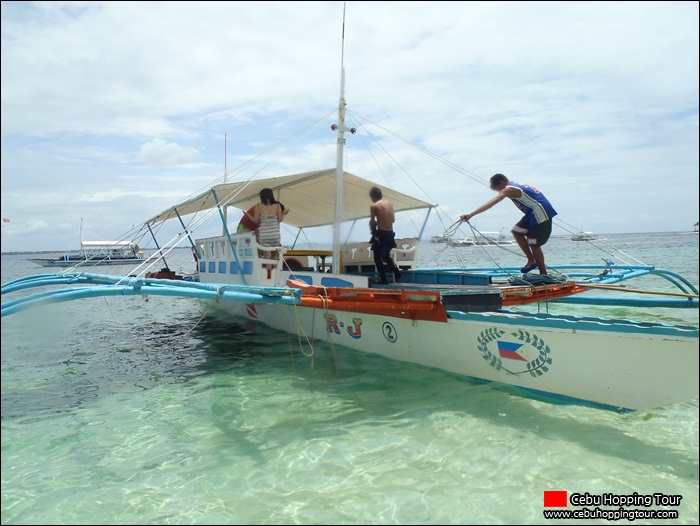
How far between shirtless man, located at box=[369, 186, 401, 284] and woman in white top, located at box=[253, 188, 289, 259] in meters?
1.88

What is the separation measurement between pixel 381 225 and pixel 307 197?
3263 millimetres

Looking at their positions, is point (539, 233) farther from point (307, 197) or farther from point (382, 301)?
point (307, 197)

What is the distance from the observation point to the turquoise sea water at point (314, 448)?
147 inches

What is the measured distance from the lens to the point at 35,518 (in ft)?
12.1

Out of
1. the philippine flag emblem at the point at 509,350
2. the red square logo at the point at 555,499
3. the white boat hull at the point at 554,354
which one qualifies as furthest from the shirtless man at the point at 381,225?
the red square logo at the point at 555,499

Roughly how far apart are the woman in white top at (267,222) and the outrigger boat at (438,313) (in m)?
0.29

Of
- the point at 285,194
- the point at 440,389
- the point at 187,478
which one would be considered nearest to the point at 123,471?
the point at 187,478

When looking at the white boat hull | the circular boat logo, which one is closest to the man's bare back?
the white boat hull

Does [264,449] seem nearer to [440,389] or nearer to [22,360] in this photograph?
[440,389]

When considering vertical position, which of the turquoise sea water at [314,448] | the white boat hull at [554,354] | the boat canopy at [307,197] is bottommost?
the turquoise sea water at [314,448]

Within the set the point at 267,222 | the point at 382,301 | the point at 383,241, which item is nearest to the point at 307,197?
the point at 267,222

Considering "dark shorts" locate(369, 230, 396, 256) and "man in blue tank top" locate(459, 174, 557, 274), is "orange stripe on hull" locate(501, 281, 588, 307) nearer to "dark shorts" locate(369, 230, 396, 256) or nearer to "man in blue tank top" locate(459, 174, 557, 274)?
"man in blue tank top" locate(459, 174, 557, 274)

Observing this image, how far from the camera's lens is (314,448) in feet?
15.3

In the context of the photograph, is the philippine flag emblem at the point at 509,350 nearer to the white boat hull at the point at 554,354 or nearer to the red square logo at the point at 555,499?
the white boat hull at the point at 554,354
